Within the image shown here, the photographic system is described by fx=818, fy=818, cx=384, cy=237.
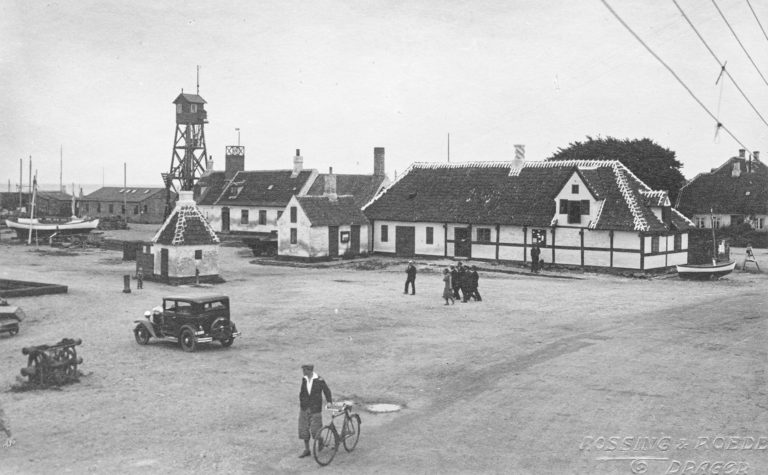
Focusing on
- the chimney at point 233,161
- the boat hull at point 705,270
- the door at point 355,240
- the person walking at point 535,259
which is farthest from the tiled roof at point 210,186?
the boat hull at point 705,270

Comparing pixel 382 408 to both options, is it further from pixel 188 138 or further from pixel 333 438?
pixel 188 138

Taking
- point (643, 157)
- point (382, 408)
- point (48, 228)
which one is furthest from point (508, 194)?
point (48, 228)

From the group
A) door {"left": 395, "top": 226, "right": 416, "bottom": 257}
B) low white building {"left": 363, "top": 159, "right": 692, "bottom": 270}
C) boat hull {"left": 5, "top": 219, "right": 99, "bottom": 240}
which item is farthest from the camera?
boat hull {"left": 5, "top": 219, "right": 99, "bottom": 240}

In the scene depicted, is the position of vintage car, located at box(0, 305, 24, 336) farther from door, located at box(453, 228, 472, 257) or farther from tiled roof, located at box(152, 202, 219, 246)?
door, located at box(453, 228, 472, 257)

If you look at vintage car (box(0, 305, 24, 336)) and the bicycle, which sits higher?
vintage car (box(0, 305, 24, 336))

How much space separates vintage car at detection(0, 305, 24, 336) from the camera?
966 inches

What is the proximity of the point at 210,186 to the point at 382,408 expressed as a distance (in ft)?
204

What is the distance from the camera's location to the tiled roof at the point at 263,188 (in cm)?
6844

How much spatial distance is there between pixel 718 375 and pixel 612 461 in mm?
7295

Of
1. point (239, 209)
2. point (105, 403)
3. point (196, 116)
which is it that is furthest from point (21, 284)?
point (196, 116)

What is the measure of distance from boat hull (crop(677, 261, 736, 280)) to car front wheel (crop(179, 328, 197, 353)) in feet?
92.1

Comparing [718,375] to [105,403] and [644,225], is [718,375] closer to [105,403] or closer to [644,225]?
[105,403]

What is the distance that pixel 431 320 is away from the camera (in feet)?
90.1

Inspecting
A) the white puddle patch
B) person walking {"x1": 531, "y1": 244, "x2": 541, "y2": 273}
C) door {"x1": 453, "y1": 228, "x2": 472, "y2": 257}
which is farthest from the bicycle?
door {"x1": 453, "y1": 228, "x2": 472, "y2": 257}
